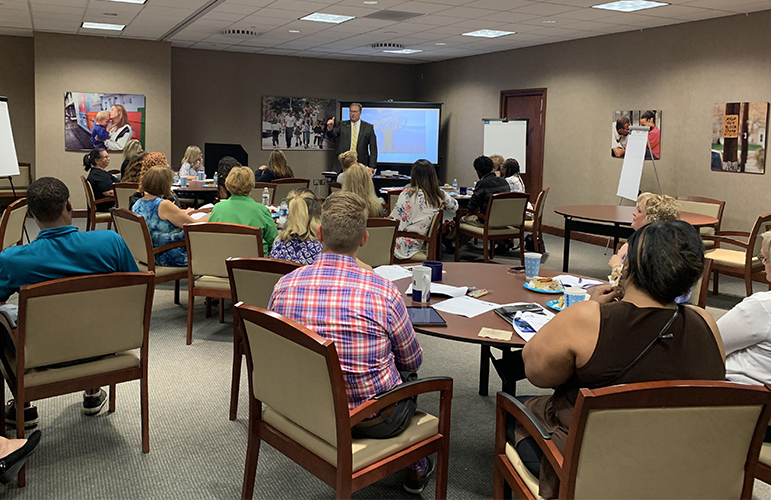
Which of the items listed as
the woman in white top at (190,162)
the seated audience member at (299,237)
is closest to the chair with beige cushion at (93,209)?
the woman in white top at (190,162)

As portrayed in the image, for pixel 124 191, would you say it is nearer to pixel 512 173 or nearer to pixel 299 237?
pixel 299 237

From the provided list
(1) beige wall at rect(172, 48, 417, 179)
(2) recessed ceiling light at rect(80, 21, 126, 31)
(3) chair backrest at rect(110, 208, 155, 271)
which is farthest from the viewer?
(1) beige wall at rect(172, 48, 417, 179)

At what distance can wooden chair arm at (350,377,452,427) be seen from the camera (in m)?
1.97

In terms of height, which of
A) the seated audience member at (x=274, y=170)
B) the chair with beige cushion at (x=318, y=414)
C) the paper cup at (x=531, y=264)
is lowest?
the chair with beige cushion at (x=318, y=414)

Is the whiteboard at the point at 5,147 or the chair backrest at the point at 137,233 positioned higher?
the whiteboard at the point at 5,147

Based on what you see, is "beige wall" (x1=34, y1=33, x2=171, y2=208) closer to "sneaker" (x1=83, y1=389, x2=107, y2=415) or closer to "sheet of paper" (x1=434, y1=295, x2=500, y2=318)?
"sneaker" (x1=83, y1=389, x2=107, y2=415)

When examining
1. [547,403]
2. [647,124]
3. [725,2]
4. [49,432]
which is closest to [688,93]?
[647,124]

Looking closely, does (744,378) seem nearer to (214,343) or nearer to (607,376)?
(607,376)

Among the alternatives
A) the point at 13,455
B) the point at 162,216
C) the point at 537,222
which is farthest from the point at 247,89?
the point at 13,455

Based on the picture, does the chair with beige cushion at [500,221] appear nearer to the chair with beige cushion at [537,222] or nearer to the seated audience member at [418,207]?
the chair with beige cushion at [537,222]

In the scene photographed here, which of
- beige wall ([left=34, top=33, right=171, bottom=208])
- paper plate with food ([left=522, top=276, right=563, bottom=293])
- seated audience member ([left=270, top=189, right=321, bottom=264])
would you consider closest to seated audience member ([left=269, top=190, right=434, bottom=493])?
paper plate with food ([left=522, top=276, right=563, bottom=293])

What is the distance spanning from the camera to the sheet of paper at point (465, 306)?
2697 mm

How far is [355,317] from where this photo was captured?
2053 millimetres

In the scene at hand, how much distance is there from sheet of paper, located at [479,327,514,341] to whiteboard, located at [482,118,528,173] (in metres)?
8.20
